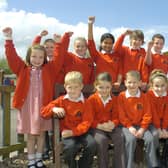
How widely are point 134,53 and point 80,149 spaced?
225 cm

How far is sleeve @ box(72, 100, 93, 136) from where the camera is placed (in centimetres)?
481

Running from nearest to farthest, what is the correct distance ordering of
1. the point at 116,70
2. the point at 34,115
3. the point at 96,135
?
the point at 96,135 → the point at 34,115 → the point at 116,70

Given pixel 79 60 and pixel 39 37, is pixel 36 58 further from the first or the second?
pixel 79 60

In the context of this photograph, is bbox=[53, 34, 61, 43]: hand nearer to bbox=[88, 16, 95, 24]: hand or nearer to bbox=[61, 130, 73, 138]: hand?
bbox=[88, 16, 95, 24]: hand

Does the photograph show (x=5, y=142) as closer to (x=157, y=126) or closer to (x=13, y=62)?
(x=13, y=62)

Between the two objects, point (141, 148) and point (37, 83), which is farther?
point (37, 83)

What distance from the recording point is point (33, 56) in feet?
17.6

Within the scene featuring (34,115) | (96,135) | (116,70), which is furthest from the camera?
(116,70)

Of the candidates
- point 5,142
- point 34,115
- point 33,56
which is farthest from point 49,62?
point 5,142

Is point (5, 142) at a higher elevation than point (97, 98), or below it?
below

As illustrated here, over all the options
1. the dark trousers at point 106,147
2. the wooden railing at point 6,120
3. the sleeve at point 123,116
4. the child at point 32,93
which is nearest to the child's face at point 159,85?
the sleeve at point 123,116

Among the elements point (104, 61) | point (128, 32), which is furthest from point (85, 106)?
point (128, 32)

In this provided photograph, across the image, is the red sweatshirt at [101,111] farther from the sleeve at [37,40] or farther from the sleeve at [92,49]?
the sleeve at [37,40]

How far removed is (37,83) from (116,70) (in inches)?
58.8
